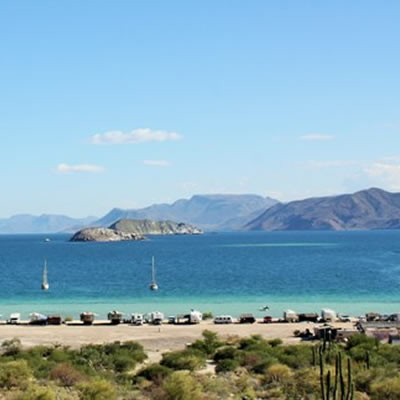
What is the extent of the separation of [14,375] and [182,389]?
6.31 meters

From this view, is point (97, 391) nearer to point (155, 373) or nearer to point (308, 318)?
point (155, 373)

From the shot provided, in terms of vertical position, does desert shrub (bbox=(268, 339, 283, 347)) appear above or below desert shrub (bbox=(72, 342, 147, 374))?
below

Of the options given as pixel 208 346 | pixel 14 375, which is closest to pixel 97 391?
pixel 14 375

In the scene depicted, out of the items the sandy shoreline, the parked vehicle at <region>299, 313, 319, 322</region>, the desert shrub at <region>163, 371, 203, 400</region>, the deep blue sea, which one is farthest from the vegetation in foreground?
the deep blue sea

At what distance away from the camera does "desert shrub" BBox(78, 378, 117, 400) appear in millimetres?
21094

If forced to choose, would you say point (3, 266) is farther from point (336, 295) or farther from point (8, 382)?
point (8, 382)

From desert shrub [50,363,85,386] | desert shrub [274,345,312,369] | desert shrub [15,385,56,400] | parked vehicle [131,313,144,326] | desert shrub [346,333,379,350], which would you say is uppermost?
desert shrub [15,385,56,400]

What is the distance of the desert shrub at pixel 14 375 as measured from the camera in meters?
23.4

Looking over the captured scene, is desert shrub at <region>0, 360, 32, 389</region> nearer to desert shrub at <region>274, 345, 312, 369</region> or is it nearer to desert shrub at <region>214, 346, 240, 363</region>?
desert shrub at <region>214, 346, 240, 363</region>

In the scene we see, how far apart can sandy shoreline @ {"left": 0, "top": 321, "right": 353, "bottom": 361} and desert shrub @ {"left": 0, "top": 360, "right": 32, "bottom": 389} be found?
1041 cm

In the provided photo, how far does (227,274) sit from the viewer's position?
102m

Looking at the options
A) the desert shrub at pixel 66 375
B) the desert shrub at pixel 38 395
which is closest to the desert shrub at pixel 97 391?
the desert shrub at pixel 38 395

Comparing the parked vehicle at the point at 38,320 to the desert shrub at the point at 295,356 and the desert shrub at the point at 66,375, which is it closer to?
the desert shrub at the point at 295,356

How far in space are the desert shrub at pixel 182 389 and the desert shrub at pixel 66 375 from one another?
13.3ft
